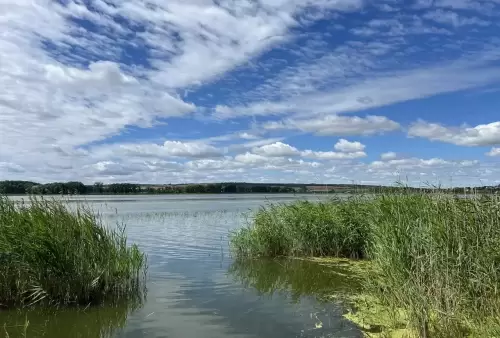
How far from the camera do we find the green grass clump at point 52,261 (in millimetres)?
→ 9992

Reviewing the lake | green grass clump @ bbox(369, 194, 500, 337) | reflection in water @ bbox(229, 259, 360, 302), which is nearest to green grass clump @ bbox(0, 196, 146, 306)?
the lake

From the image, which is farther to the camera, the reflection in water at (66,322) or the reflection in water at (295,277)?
the reflection in water at (295,277)

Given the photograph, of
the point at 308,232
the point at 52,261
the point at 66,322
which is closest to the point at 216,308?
the point at 66,322

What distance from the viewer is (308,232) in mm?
16734

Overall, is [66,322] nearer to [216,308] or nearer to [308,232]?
[216,308]

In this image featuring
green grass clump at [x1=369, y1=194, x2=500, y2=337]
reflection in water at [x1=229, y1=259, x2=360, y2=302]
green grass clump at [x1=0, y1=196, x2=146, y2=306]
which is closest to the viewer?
green grass clump at [x1=369, y1=194, x2=500, y2=337]

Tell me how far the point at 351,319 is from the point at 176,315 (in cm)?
381

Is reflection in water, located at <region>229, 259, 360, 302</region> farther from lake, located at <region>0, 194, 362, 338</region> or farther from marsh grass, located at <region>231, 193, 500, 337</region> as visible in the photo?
marsh grass, located at <region>231, 193, 500, 337</region>

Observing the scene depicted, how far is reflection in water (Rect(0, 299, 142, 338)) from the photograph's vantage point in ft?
28.8

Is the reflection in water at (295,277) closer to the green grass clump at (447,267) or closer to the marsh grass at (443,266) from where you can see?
the marsh grass at (443,266)

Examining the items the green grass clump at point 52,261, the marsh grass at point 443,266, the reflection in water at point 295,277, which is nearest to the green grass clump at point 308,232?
the reflection in water at point 295,277

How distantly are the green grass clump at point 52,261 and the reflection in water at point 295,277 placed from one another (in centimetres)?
425

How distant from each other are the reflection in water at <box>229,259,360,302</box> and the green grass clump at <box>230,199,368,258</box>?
29.9 inches

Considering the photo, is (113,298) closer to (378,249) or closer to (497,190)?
(378,249)
